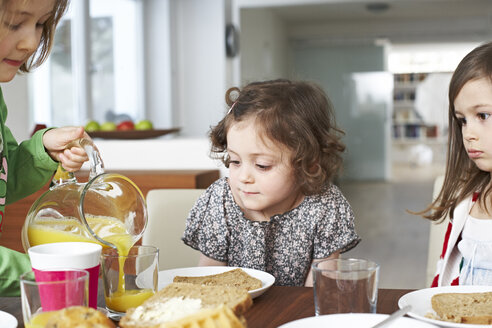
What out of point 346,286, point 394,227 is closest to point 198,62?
point 394,227

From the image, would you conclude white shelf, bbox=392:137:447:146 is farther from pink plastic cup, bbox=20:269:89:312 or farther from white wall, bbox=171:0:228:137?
pink plastic cup, bbox=20:269:89:312

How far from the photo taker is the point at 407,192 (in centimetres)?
806

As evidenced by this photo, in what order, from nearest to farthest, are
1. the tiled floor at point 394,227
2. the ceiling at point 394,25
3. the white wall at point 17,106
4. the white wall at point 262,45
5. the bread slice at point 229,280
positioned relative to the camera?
the bread slice at point 229,280 < the white wall at point 17,106 < the tiled floor at point 394,227 < the white wall at point 262,45 < the ceiling at point 394,25

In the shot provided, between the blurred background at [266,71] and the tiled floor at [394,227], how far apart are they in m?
0.01

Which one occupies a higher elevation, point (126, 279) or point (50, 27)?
point (50, 27)

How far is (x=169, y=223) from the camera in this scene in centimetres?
156

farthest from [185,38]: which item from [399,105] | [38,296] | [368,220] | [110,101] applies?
[399,105]

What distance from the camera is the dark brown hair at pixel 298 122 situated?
50.3 inches

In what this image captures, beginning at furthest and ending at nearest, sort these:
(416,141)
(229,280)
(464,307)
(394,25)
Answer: (416,141) → (394,25) → (229,280) → (464,307)

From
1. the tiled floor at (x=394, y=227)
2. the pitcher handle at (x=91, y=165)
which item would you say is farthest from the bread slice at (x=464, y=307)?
the tiled floor at (x=394, y=227)

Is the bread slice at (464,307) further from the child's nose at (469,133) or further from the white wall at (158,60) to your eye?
the white wall at (158,60)

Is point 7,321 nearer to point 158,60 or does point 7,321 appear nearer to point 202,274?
point 202,274

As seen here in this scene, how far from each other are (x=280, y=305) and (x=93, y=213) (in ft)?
1.07

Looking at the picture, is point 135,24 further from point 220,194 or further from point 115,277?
point 115,277
